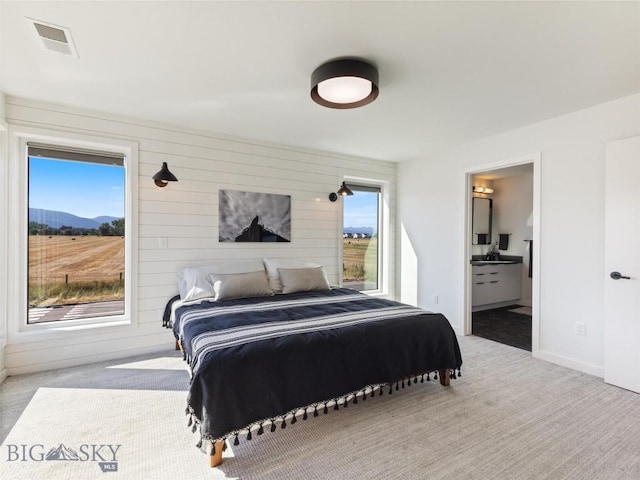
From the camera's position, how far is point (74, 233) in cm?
331

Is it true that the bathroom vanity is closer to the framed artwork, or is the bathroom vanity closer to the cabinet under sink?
the cabinet under sink

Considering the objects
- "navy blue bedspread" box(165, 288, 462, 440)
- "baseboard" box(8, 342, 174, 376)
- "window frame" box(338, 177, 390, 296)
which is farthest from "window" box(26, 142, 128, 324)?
"window frame" box(338, 177, 390, 296)

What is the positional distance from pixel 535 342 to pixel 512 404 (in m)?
1.30

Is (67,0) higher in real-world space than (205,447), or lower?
higher

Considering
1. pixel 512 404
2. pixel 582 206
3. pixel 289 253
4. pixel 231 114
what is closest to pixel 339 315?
pixel 512 404

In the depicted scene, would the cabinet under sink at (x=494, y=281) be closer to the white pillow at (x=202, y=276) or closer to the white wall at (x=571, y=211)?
the white wall at (x=571, y=211)

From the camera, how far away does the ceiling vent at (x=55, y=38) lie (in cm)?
194

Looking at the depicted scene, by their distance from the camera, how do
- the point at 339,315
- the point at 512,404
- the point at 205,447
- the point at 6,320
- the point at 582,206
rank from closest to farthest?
the point at 205,447
the point at 512,404
the point at 339,315
the point at 6,320
the point at 582,206

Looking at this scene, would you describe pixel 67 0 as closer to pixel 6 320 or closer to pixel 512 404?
pixel 6 320

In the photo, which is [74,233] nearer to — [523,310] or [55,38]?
[55,38]

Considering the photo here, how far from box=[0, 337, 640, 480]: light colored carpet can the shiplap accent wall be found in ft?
1.30

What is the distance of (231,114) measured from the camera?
328 centimetres

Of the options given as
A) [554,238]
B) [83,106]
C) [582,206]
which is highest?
[83,106]

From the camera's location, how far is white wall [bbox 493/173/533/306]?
19.2 ft
